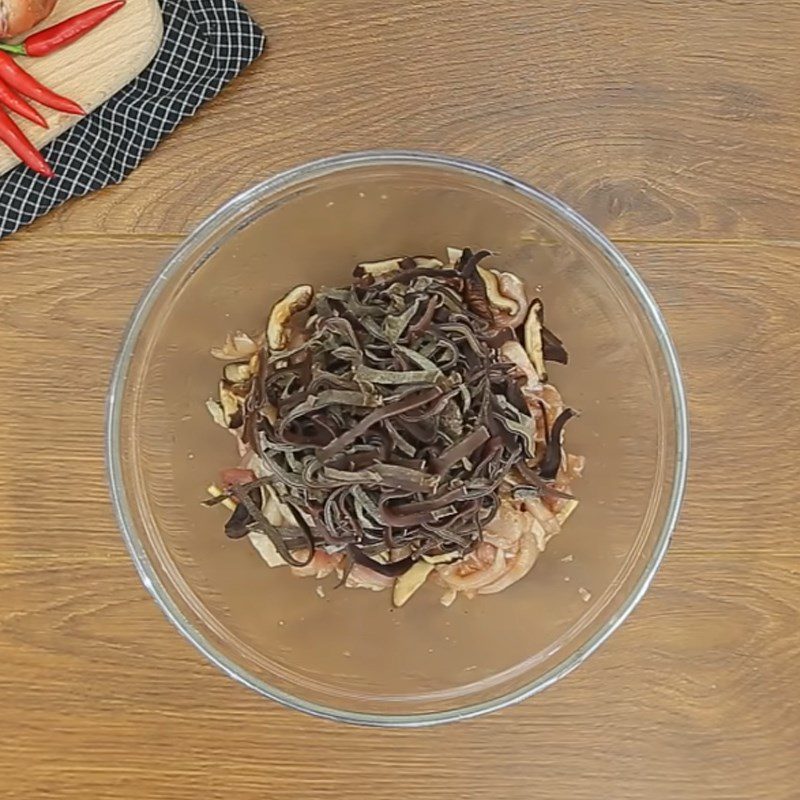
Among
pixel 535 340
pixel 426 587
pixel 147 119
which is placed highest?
pixel 147 119

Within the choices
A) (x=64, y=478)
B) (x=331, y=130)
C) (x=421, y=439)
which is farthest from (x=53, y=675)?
(x=331, y=130)

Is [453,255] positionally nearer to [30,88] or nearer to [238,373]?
[238,373]

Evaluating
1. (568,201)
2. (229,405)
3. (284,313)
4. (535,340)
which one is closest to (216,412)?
(229,405)

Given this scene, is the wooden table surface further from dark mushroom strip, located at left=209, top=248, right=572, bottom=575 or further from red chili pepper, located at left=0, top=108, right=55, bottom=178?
dark mushroom strip, located at left=209, top=248, right=572, bottom=575

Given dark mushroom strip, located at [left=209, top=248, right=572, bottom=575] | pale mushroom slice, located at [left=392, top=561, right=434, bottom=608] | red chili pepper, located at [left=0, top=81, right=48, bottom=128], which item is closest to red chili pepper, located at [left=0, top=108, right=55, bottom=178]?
red chili pepper, located at [left=0, top=81, right=48, bottom=128]

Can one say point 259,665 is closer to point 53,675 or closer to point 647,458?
point 53,675

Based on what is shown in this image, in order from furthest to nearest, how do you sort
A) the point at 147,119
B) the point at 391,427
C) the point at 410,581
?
1. the point at 147,119
2. the point at 410,581
3. the point at 391,427

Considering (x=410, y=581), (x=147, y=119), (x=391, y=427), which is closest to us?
(x=391, y=427)
